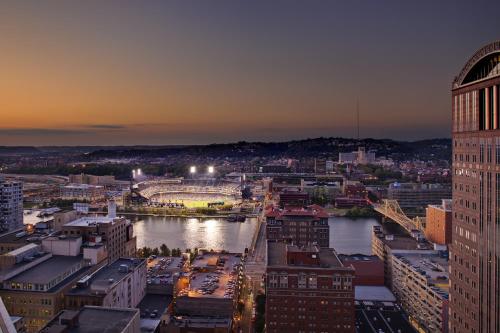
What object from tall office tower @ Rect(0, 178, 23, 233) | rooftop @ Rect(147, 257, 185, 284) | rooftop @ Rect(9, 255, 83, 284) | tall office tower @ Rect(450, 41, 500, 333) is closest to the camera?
tall office tower @ Rect(450, 41, 500, 333)

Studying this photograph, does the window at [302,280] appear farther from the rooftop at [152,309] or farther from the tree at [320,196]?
the tree at [320,196]

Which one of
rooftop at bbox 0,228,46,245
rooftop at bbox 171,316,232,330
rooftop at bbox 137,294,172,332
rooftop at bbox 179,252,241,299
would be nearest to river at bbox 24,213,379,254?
rooftop at bbox 179,252,241,299

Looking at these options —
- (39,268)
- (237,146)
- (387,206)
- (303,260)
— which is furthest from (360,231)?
(237,146)

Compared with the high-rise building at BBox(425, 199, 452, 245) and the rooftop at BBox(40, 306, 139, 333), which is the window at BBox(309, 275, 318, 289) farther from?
the high-rise building at BBox(425, 199, 452, 245)

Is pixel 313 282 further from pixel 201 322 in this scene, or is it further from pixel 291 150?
pixel 291 150

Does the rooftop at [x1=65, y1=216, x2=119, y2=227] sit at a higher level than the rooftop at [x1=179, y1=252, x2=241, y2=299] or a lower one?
higher

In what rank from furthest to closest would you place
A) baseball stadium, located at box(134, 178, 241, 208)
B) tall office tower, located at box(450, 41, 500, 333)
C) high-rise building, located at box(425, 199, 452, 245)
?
baseball stadium, located at box(134, 178, 241, 208) < high-rise building, located at box(425, 199, 452, 245) < tall office tower, located at box(450, 41, 500, 333)

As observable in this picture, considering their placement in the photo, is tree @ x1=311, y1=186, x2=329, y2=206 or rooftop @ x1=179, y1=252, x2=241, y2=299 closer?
rooftop @ x1=179, y1=252, x2=241, y2=299
